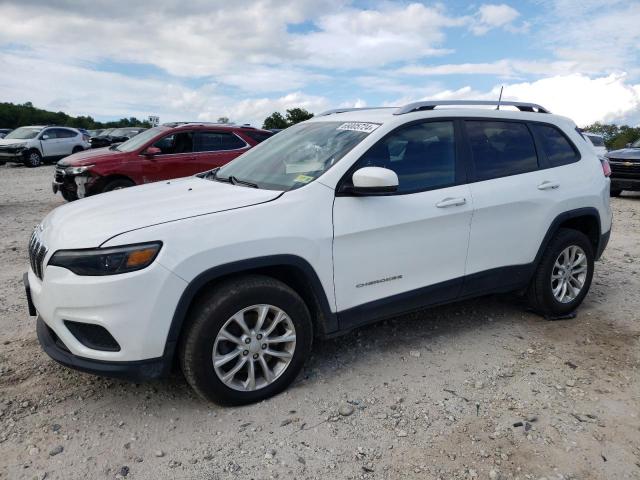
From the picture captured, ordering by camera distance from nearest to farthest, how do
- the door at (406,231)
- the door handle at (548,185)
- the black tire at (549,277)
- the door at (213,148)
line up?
the door at (406,231), the door handle at (548,185), the black tire at (549,277), the door at (213,148)

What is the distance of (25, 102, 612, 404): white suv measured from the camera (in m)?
2.68

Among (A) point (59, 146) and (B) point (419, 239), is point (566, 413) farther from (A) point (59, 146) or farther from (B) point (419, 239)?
(A) point (59, 146)

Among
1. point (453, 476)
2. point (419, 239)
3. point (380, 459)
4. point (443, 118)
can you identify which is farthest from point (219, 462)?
point (443, 118)

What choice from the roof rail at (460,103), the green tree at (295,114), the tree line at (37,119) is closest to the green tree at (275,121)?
the green tree at (295,114)

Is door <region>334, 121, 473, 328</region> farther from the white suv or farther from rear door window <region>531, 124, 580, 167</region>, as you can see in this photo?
rear door window <region>531, 124, 580, 167</region>


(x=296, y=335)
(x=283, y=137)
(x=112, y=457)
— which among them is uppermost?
(x=283, y=137)

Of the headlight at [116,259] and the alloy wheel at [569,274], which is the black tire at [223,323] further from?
the alloy wheel at [569,274]

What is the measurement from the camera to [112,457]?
2.62 metres

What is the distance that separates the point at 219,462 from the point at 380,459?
2.63ft

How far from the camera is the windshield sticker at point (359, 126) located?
3.45m

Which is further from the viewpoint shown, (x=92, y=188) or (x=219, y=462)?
(x=92, y=188)

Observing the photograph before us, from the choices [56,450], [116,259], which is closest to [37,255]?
[116,259]

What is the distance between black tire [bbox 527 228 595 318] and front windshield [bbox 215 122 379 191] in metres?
1.87

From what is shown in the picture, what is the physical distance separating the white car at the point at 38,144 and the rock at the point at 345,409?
1979 centimetres
